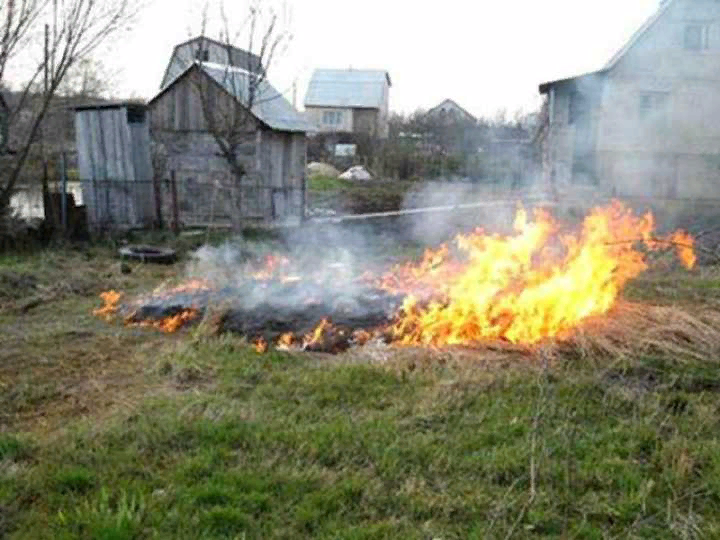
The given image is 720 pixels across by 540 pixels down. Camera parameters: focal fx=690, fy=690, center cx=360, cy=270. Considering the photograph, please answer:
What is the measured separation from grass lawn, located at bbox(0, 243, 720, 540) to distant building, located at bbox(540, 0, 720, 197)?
54.5ft

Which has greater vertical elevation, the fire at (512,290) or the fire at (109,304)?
the fire at (512,290)

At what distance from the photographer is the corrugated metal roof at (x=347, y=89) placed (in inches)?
2231

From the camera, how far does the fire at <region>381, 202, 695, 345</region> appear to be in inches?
309

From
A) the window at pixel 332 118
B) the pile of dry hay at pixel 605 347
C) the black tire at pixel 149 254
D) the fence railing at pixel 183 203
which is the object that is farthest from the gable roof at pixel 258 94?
the window at pixel 332 118

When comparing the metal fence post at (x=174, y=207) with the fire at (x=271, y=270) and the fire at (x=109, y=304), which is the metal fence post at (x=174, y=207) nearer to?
the fire at (x=271, y=270)

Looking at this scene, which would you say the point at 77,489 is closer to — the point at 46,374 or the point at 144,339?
the point at 46,374

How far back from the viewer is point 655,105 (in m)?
22.7

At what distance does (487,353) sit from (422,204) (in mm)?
19765

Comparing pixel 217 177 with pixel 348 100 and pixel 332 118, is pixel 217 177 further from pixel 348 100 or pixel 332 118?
pixel 332 118

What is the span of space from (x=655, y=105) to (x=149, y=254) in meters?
17.4

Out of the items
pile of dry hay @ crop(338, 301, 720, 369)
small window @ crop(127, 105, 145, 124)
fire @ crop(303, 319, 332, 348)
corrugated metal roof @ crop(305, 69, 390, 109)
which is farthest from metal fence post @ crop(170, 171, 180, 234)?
corrugated metal roof @ crop(305, 69, 390, 109)

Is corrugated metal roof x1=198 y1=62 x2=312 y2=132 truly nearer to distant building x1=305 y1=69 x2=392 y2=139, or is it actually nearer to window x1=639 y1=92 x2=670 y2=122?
window x1=639 y1=92 x2=670 y2=122

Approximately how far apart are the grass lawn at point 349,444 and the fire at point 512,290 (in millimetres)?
827

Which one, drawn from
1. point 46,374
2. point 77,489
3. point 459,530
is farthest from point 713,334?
point 46,374
